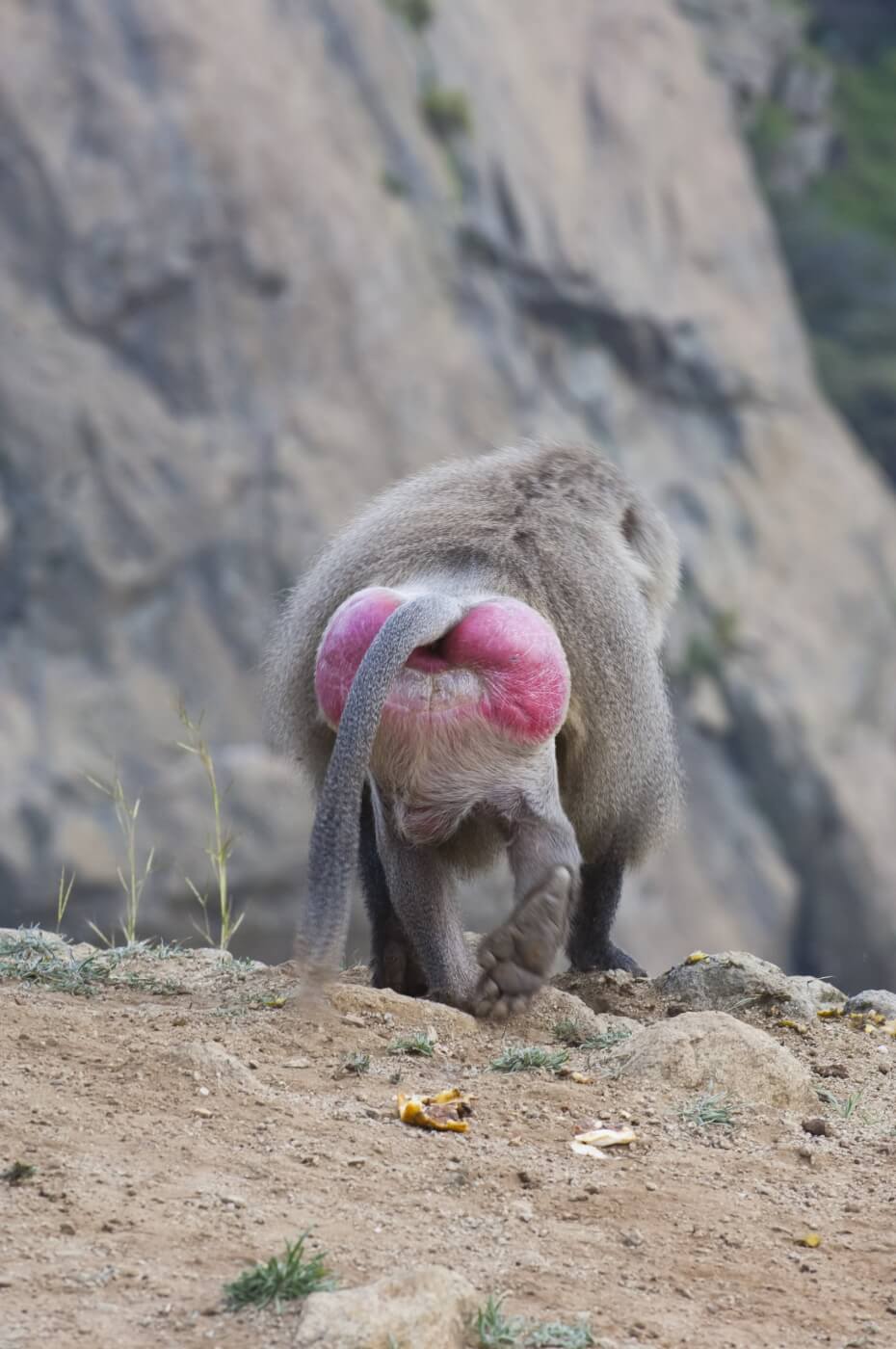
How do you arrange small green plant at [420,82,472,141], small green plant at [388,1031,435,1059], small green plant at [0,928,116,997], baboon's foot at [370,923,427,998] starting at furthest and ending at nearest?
small green plant at [420,82,472,141] → baboon's foot at [370,923,427,998] → small green plant at [0,928,116,997] → small green plant at [388,1031,435,1059]

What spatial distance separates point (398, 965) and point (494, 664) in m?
0.92

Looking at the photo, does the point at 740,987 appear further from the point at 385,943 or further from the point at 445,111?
the point at 445,111

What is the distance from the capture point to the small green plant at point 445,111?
18.9 meters

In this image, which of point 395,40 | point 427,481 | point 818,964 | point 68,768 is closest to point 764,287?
point 395,40

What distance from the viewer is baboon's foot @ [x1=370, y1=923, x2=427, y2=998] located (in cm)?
401

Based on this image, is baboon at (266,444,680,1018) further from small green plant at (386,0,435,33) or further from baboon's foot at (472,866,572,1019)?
small green plant at (386,0,435,33)

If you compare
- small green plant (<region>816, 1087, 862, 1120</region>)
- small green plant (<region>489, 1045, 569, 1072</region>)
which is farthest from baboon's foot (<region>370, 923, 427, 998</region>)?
small green plant (<region>816, 1087, 862, 1120</region>)

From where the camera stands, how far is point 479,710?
3469 millimetres

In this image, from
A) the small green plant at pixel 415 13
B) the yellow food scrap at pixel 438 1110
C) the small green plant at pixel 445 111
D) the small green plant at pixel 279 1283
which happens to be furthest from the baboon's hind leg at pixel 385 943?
the small green plant at pixel 415 13

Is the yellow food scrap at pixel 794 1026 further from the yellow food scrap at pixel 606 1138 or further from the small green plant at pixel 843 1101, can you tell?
the yellow food scrap at pixel 606 1138

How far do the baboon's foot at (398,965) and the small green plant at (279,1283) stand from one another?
5.76ft

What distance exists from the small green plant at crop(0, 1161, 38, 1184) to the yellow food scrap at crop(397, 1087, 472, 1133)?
660 millimetres

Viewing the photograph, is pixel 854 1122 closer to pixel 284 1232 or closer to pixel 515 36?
→ pixel 284 1232

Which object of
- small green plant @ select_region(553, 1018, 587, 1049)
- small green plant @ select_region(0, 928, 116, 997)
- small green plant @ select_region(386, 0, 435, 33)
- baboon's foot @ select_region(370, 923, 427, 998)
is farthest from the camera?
small green plant @ select_region(386, 0, 435, 33)
